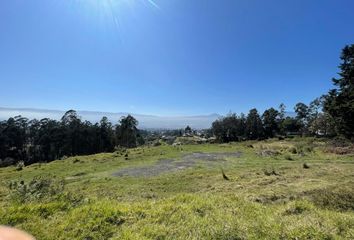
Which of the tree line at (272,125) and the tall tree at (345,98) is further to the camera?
the tree line at (272,125)

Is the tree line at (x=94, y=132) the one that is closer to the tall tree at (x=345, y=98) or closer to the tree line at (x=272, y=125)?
the tree line at (x=272, y=125)

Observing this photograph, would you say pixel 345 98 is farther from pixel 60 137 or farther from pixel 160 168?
pixel 60 137

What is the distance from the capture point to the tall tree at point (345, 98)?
28.2 m

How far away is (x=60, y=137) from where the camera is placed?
59.8m

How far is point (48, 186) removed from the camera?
23.7 ft

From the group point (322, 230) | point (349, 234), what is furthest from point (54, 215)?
point (349, 234)

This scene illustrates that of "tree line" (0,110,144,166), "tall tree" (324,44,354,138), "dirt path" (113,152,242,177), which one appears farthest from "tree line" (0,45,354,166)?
"dirt path" (113,152,242,177)

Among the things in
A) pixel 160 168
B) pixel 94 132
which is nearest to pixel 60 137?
pixel 94 132

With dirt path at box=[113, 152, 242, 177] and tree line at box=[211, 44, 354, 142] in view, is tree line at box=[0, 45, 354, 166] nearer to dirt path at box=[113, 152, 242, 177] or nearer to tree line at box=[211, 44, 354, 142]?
tree line at box=[211, 44, 354, 142]

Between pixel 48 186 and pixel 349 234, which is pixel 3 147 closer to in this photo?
pixel 48 186

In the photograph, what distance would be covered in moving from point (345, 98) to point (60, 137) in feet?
168

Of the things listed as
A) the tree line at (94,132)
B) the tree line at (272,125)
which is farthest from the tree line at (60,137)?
the tree line at (272,125)

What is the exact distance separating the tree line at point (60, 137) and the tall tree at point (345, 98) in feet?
137

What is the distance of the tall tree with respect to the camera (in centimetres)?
2817
